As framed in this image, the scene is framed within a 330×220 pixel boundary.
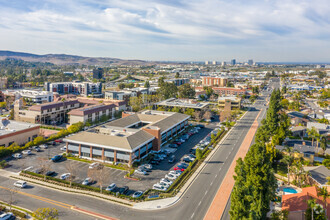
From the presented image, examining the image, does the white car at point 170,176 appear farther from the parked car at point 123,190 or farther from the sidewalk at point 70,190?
the sidewalk at point 70,190

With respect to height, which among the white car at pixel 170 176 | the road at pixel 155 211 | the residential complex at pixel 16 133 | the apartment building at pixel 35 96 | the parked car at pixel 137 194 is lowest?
the road at pixel 155 211

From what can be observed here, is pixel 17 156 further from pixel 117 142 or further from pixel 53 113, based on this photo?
pixel 53 113

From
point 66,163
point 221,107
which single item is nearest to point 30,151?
point 66,163

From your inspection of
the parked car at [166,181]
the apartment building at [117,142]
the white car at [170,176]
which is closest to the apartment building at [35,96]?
the apartment building at [117,142]

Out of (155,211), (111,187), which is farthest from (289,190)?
(111,187)

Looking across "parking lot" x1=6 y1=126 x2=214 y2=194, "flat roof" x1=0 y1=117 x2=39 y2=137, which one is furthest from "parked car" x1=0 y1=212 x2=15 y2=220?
"flat roof" x1=0 y1=117 x2=39 y2=137

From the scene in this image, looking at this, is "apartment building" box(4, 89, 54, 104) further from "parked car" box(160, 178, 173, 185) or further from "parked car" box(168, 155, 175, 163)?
"parked car" box(160, 178, 173, 185)

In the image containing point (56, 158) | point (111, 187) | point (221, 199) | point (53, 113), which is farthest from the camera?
point (53, 113)

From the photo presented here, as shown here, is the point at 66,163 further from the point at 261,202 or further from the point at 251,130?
the point at 251,130
